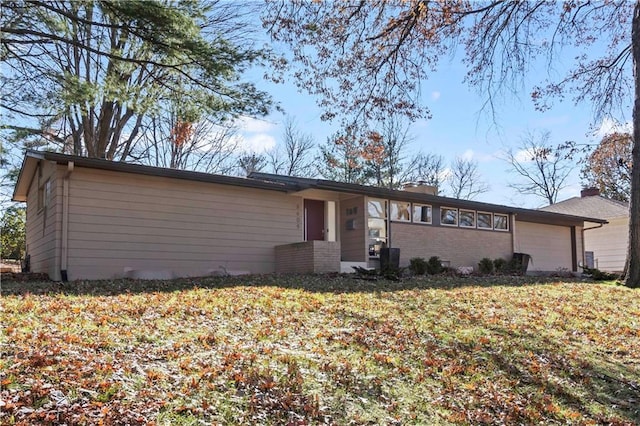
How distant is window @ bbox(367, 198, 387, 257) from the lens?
14266 millimetres

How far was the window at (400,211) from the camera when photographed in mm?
14812

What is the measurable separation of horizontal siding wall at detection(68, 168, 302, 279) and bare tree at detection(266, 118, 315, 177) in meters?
19.0

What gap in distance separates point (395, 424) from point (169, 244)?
8.53 m

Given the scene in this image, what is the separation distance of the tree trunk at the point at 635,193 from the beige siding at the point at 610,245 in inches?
487

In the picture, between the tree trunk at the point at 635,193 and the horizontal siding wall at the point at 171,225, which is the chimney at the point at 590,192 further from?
the horizontal siding wall at the point at 171,225

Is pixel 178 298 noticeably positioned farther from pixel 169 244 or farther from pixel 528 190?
pixel 528 190

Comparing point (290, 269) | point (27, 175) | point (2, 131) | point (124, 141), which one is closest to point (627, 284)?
point (290, 269)

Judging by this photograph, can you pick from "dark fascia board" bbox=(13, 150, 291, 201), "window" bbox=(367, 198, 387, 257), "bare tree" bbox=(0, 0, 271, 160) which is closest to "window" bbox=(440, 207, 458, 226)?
"window" bbox=(367, 198, 387, 257)

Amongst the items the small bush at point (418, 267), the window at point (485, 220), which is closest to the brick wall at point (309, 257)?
the small bush at point (418, 267)

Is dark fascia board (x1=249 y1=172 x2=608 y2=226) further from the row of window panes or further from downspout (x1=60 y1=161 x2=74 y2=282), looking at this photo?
downspout (x1=60 y1=161 x2=74 y2=282)

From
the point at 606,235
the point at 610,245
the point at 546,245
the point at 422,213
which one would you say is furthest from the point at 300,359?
the point at 606,235

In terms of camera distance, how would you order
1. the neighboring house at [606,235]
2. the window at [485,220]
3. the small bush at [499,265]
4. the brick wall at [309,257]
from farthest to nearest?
the neighboring house at [606,235], the window at [485,220], the small bush at [499,265], the brick wall at [309,257]

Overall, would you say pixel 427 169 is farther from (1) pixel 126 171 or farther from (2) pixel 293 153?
(1) pixel 126 171

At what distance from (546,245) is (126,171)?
55.0 ft
